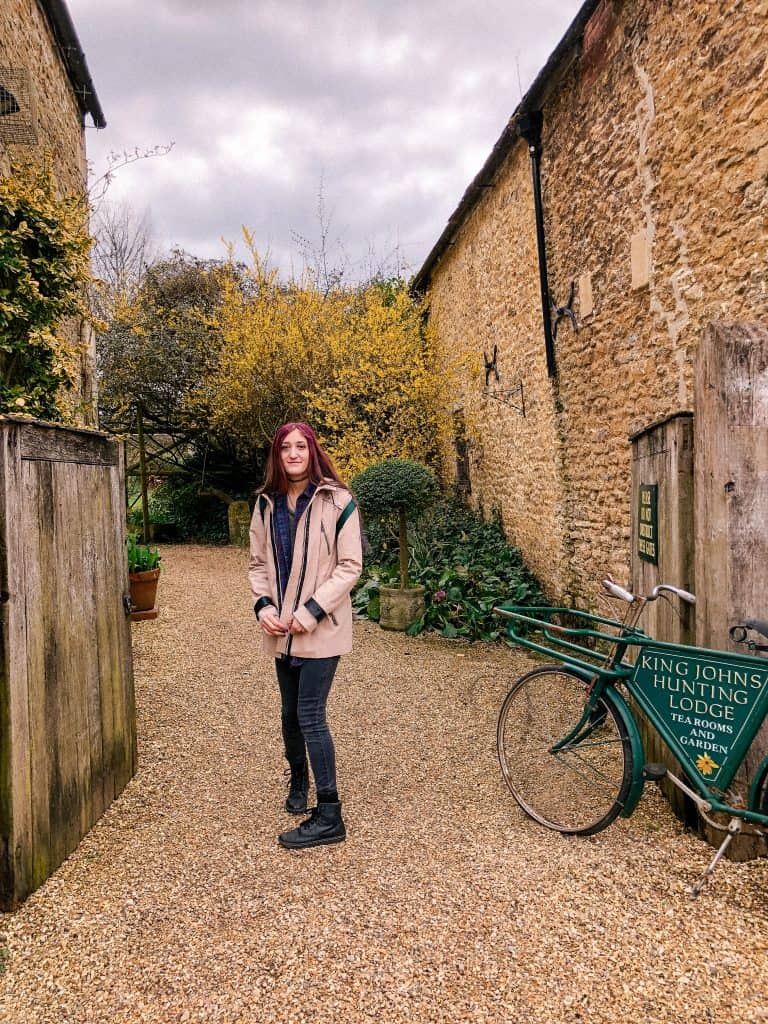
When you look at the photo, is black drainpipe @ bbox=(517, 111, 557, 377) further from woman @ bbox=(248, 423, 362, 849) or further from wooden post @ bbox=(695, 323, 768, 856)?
woman @ bbox=(248, 423, 362, 849)

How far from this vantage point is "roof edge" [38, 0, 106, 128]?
19.6 ft

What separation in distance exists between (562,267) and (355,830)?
547 centimetres

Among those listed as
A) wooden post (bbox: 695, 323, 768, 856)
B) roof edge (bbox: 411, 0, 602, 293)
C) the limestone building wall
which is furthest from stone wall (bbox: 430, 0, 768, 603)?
the limestone building wall

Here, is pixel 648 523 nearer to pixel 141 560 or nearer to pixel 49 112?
pixel 141 560

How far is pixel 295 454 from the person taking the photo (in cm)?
271

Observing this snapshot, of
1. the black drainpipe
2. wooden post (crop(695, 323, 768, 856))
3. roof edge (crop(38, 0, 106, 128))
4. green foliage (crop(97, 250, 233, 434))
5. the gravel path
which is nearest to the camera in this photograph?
the gravel path

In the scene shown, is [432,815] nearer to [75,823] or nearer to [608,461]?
[75,823]

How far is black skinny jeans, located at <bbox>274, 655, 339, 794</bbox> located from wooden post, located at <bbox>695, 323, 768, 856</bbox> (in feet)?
5.31

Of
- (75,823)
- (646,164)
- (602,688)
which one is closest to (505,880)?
(602,688)

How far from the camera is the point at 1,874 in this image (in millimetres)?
2236

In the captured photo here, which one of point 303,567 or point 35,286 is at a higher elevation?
point 35,286

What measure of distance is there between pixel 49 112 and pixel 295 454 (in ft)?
18.2

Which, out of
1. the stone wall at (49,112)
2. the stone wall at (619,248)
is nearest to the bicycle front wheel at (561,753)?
the stone wall at (619,248)

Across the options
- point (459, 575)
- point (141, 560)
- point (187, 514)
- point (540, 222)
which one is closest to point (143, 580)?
point (141, 560)
